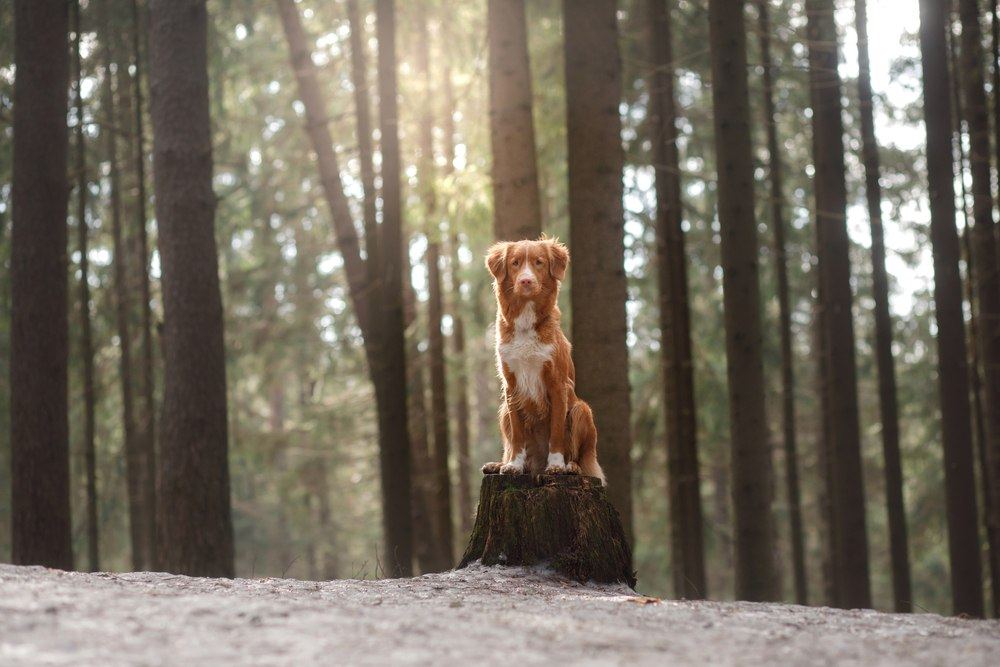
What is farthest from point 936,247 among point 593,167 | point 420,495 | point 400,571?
point 420,495

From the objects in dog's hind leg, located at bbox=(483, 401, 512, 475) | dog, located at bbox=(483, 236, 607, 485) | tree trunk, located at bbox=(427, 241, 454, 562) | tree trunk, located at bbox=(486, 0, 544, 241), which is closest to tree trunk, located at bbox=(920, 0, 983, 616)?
tree trunk, located at bbox=(486, 0, 544, 241)

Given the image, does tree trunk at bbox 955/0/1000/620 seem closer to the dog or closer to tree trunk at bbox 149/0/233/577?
the dog

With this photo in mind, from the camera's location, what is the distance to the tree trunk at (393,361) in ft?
46.4

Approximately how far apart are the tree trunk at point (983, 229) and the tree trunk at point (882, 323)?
1248 mm

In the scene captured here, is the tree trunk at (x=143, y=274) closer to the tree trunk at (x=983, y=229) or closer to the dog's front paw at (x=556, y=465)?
the dog's front paw at (x=556, y=465)

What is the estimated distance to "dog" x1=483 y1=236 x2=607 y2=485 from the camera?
8.23 metres

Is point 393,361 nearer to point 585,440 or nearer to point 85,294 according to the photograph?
point 85,294

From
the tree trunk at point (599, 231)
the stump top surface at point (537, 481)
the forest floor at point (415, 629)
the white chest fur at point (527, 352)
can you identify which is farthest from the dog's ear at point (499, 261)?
the tree trunk at point (599, 231)

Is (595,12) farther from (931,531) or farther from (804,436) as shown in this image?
(804,436)

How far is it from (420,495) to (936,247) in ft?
31.9

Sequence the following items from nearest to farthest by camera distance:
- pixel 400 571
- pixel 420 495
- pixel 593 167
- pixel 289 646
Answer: pixel 289 646, pixel 400 571, pixel 593 167, pixel 420 495

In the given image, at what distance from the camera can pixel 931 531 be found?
2405cm

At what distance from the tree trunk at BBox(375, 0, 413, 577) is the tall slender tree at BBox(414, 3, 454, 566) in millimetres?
1318

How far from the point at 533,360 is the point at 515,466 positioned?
0.85 meters
